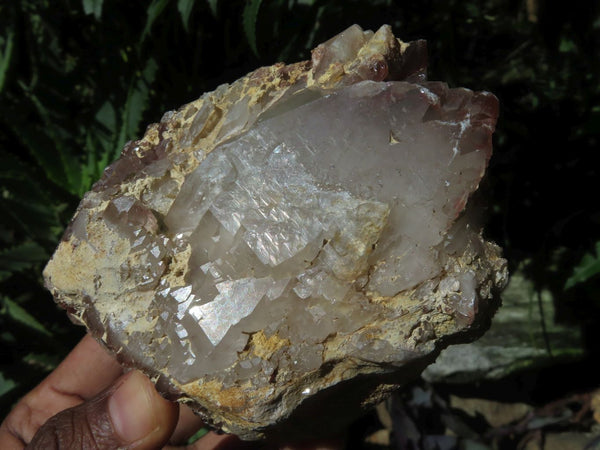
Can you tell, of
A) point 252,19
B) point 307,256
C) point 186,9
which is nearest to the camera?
point 307,256

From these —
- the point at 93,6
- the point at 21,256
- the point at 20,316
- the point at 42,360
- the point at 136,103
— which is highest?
the point at 93,6

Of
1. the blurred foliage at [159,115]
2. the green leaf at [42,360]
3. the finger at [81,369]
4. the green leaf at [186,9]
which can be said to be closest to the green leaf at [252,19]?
the green leaf at [186,9]

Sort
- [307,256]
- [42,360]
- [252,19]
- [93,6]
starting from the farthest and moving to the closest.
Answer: [42,360] < [93,6] < [252,19] < [307,256]

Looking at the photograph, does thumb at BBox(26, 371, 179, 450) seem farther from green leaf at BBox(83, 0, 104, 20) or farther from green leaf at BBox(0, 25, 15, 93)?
green leaf at BBox(0, 25, 15, 93)

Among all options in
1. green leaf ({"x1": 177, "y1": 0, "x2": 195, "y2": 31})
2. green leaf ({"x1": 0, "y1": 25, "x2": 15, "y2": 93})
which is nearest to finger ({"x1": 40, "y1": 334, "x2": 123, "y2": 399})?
green leaf ({"x1": 177, "y1": 0, "x2": 195, "y2": 31})

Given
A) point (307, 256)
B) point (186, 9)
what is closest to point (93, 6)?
point (186, 9)

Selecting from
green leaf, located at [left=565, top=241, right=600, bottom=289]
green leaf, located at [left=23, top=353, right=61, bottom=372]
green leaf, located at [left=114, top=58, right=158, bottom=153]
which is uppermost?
green leaf, located at [left=114, top=58, right=158, bottom=153]

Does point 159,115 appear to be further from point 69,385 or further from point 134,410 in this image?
point 134,410
